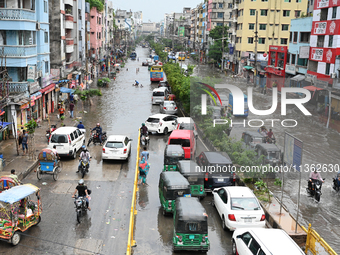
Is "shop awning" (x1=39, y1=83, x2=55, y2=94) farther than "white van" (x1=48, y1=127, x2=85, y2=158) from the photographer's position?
Yes

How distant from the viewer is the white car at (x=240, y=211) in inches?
546

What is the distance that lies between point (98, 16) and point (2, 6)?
6080 centimetres

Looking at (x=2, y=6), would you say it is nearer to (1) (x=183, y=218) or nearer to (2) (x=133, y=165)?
(2) (x=133, y=165)

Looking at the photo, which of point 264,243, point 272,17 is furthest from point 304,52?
point 264,243

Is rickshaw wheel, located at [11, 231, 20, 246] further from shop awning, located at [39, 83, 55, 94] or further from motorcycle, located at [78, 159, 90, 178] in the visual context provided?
shop awning, located at [39, 83, 55, 94]

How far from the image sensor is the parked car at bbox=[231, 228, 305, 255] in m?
10.3

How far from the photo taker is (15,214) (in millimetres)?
12867

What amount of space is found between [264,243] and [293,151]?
16.1 ft

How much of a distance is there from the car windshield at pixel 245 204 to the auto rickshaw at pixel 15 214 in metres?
7.02

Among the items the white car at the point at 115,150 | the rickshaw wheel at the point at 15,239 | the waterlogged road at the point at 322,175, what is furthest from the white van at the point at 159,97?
the rickshaw wheel at the point at 15,239

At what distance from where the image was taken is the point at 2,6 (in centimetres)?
2902

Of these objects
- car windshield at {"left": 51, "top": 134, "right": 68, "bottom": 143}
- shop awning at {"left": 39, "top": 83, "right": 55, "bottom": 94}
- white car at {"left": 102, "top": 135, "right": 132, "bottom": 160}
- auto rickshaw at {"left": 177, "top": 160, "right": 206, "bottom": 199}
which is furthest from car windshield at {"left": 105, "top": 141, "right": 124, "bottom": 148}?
shop awning at {"left": 39, "top": 83, "right": 55, "bottom": 94}

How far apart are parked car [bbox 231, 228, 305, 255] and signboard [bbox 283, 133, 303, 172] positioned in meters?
3.58

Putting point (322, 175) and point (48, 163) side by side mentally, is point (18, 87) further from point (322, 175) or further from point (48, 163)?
point (322, 175)
